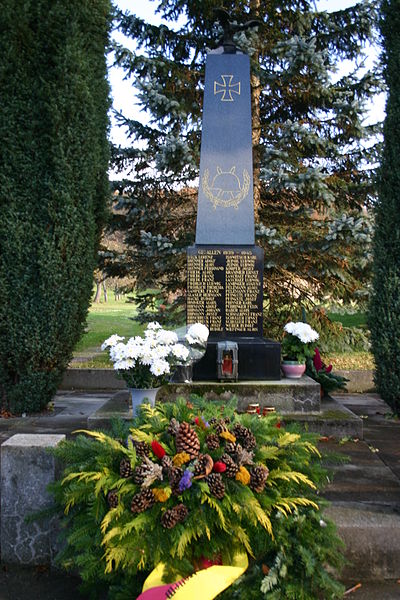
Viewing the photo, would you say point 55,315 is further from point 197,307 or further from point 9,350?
point 197,307

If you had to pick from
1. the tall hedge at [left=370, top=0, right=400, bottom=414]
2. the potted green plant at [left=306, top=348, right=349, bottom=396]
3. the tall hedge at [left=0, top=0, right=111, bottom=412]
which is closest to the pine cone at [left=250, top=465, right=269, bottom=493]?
the potted green plant at [left=306, top=348, right=349, bottom=396]

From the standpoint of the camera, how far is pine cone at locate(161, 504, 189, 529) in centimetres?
244

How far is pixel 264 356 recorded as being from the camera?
6207mm

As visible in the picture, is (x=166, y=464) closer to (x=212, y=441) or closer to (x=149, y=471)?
(x=149, y=471)

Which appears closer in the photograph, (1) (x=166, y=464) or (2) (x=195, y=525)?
(2) (x=195, y=525)

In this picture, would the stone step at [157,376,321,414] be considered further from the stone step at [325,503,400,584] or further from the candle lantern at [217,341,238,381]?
the stone step at [325,503,400,584]

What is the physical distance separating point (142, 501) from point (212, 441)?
48cm

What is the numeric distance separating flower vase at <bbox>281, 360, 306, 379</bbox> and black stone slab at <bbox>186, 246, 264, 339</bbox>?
Answer: 2.06 ft

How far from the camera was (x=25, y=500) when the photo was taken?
10.6ft

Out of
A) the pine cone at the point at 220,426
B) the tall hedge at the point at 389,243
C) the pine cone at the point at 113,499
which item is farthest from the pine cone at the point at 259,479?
the tall hedge at the point at 389,243

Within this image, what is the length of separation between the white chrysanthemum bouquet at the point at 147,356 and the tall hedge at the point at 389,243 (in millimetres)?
2854

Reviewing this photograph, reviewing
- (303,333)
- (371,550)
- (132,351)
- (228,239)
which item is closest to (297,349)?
(303,333)

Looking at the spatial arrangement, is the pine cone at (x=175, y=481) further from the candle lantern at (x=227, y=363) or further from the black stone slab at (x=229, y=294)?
the black stone slab at (x=229, y=294)

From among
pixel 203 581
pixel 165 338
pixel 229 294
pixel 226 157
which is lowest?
pixel 203 581
